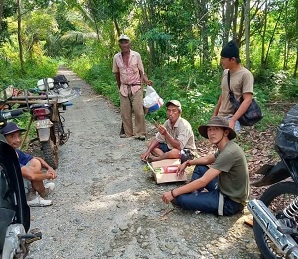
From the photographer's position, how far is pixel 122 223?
3.61m

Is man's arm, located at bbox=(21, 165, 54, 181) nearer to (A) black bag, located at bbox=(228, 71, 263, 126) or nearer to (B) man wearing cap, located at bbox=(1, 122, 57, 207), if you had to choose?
(B) man wearing cap, located at bbox=(1, 122, 57, 207)

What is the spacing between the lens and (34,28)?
2123 centimetres

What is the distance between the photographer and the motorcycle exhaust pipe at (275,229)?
2.32 m

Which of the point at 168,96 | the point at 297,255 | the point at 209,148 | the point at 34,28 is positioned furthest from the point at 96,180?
the point at 34,28

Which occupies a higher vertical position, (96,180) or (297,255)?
(297,255)

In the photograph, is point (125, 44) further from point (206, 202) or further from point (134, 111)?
point (206, 202)

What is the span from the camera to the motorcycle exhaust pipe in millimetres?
2324

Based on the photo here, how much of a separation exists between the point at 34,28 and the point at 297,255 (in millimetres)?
21810

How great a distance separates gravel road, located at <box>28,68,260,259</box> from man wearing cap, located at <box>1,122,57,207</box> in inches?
5.6

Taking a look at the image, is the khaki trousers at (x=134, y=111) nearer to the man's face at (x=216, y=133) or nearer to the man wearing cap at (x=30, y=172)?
the man wearing cap at (x=30, y=172)

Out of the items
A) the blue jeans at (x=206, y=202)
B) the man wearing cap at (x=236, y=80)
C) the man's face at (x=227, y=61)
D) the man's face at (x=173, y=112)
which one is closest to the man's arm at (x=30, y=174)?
the blue jeans at (x=206, y=202)

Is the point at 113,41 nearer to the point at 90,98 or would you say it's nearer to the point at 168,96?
the point at 90,98

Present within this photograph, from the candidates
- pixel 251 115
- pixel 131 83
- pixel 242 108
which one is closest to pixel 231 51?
pixel 242 108

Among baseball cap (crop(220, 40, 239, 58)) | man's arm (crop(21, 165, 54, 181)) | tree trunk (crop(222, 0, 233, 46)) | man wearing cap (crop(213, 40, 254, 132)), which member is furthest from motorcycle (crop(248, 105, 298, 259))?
tree trunk (crop(222, 0, 233, 46))
